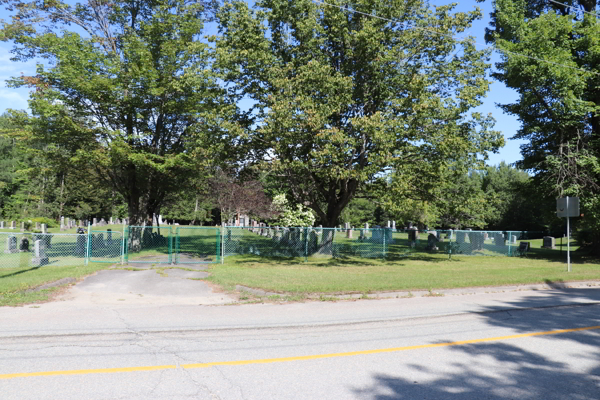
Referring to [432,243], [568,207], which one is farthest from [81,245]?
[432,243]

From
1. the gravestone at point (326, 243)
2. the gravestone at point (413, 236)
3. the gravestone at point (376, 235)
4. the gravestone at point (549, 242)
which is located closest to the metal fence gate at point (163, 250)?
the gravestone at point (326, 243)

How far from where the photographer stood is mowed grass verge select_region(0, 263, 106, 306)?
31.4 ft

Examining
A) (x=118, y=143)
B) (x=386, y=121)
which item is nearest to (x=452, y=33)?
(x=386, y=121)

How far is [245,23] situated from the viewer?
19297 mm

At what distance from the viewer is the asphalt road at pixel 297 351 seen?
4.57m

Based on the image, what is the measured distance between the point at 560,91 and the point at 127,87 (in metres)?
23.0

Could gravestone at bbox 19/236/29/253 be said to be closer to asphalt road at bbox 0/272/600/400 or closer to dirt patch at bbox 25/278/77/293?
dirt patch at bbox 25/278/77/293

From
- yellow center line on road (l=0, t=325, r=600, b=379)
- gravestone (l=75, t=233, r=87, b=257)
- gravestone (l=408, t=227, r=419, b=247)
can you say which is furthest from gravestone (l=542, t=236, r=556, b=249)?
gravestone (l=75, t=233, r=87, b=257)

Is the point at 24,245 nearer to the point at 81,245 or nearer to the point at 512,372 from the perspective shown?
the point at 81,245

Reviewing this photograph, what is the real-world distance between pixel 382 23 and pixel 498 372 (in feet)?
57.3

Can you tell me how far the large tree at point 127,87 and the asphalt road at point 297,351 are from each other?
41.6 feet

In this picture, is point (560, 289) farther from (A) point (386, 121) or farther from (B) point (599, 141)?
(B) point (599, 141)

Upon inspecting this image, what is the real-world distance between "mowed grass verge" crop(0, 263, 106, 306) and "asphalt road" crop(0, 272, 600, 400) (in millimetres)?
922

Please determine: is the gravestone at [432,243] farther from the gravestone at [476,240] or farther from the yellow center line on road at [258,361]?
the yellow center line on road at [258,361]
